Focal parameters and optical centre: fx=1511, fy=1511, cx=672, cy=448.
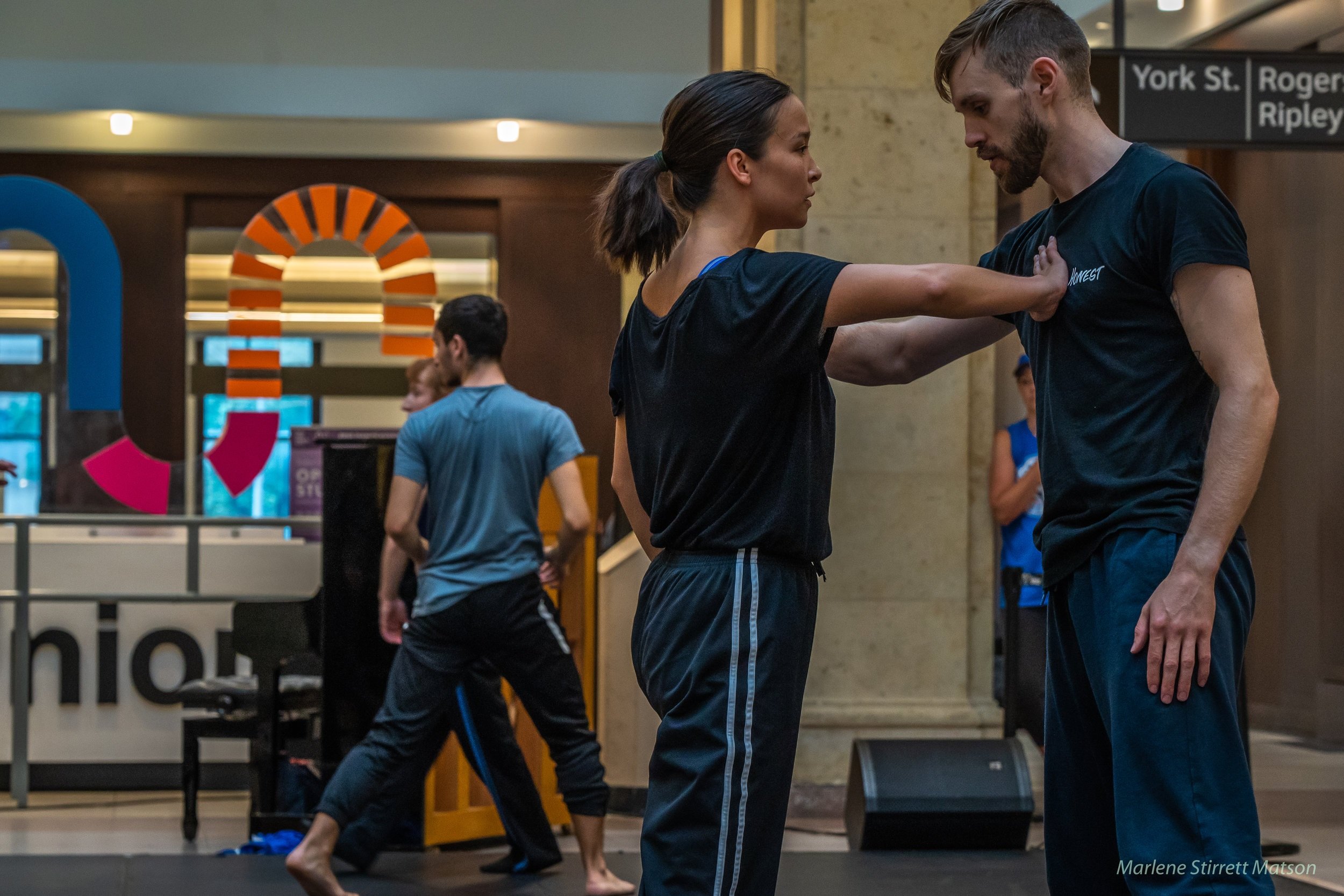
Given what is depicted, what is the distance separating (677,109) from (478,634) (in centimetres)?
249

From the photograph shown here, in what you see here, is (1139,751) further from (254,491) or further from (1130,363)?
(254,491)

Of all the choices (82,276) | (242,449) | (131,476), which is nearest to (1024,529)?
(242,449)

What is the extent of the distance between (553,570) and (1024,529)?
6.35 ft

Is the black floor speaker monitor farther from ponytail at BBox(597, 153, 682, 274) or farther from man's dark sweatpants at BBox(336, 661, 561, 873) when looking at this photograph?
ponytail at BBox(597, 153, 682, 274)

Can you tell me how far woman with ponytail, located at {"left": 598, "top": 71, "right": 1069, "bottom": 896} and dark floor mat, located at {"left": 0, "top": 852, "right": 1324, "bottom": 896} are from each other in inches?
94.4

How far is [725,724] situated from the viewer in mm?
1997

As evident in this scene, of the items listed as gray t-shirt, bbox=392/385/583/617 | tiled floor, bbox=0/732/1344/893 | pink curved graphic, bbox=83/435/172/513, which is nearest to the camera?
gray t-shirt, bbox=392/385/583/617

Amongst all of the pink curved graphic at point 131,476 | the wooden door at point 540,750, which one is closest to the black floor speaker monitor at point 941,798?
the wooden door at point 540,750

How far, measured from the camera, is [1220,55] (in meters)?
4.99

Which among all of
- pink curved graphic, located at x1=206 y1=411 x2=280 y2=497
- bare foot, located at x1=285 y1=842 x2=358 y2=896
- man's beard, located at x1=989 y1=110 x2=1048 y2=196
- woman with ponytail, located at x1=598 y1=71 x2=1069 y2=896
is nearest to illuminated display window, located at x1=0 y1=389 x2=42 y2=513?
pink curved graphic, located at x1=206 y1=411 x2=280 y2=497

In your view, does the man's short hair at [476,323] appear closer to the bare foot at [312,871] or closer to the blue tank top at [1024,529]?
the bare foot at [312,871]

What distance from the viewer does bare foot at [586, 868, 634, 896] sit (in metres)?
4.27

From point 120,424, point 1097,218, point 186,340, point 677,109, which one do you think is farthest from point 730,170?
point 186,340

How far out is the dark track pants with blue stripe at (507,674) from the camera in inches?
169
